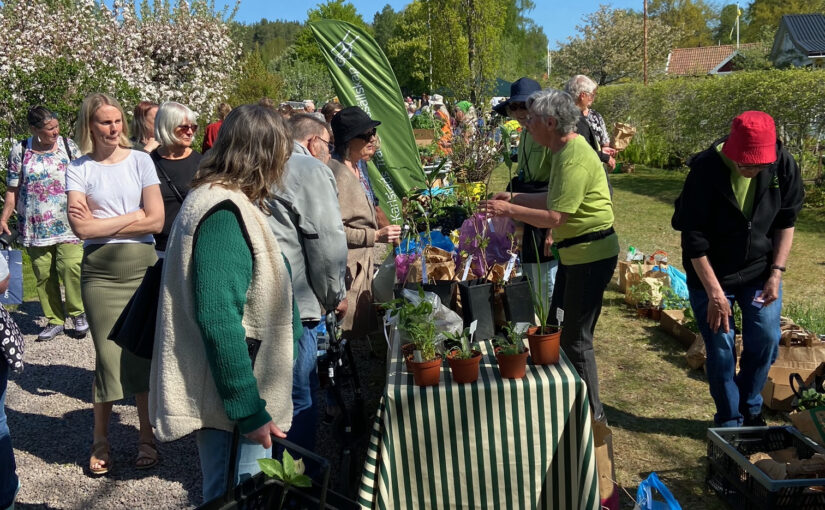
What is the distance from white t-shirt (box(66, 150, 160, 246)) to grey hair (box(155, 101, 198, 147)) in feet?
1.34

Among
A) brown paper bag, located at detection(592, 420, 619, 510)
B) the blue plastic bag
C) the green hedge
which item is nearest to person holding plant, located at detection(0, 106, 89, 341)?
brown paper bag, located at detection(592, 420, 619, 510)

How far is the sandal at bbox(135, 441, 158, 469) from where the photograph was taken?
12.0 ft

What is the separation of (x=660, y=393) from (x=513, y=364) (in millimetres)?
2195

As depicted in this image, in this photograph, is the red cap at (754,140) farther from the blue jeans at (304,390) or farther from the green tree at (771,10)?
the green tree at (771,10)

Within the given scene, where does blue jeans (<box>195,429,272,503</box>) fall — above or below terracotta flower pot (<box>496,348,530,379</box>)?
below

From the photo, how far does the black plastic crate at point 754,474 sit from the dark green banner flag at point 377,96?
13.2 ft

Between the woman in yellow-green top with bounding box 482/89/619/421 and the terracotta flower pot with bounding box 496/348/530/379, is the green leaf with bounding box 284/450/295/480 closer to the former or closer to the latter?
the terracotta flower pot with bounding box 496/348/530/379

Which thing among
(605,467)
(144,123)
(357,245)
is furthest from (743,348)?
(144,123)

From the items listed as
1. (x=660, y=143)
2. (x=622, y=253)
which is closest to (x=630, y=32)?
(x=660, y=143)

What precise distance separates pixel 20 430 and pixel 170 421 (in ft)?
9.70

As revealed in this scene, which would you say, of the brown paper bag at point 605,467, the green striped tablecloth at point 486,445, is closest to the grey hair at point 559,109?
the green striped tablecloth at point 486,445

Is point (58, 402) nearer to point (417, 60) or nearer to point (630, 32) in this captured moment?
point (630, 32)

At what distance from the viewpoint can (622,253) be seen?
318 inches

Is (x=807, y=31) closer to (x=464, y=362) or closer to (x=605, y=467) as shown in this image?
(x=605, y=467)
